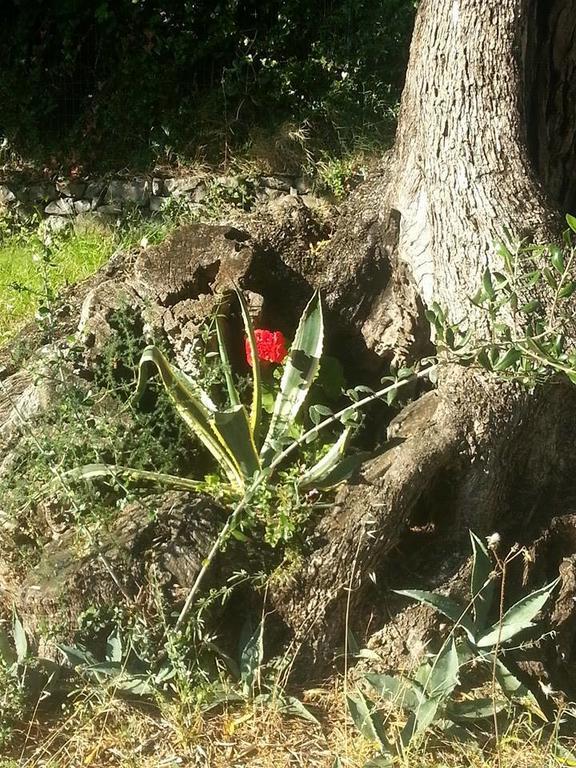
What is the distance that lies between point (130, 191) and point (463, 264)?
369 centimetres

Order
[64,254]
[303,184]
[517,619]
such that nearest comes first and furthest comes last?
[517,619]
[64,254]
[303,184]

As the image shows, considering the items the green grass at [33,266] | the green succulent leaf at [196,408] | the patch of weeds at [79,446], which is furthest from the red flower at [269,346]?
the green grass at [33,266]

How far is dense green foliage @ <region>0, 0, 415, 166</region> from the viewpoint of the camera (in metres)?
6.77

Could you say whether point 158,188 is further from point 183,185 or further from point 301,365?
point 301,365

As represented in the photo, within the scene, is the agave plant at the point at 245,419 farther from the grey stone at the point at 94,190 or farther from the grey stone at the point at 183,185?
the grey stone at the point at 94,190

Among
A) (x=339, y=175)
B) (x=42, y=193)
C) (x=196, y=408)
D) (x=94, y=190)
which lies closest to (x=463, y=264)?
(x=196, y=408)

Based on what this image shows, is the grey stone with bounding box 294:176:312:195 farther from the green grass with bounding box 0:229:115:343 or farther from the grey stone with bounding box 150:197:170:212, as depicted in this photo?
the green grass with bounding box 0:229:115:343

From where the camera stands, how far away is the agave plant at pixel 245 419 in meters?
3.50

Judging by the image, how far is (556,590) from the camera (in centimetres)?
362

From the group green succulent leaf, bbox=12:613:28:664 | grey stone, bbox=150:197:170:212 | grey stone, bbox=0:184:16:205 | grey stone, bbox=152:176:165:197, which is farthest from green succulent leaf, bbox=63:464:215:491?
grey stone, bbox=0:184:16:205

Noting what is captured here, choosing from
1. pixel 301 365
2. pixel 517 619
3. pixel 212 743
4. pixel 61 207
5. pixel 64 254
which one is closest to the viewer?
pixel 212 743

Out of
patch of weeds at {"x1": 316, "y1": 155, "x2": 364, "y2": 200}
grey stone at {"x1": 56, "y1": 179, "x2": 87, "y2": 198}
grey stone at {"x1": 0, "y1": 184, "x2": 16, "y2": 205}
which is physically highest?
grey stone at {"x1": 0, "y1": 184, "x2": 16, "y2": 205}

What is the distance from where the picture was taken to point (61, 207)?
7.13 meters

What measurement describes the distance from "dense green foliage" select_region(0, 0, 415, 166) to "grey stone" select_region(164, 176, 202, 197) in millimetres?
239
